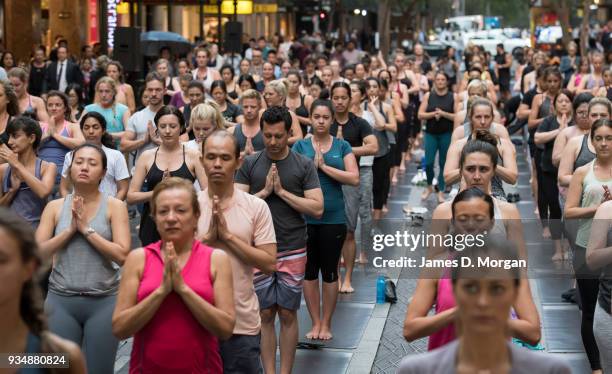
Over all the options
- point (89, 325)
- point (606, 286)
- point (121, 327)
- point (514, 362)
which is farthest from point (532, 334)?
point (89, 325)

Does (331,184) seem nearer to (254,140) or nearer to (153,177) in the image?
(254,140)

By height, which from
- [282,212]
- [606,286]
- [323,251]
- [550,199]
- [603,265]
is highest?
[282,212]

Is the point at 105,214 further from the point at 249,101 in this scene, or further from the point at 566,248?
the point at 566,248

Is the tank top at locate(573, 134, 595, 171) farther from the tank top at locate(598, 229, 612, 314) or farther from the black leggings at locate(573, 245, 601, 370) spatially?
the tank top at locate(598, 229, 612, 314)

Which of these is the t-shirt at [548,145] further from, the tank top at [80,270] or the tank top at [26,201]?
the tank top at [80,270]

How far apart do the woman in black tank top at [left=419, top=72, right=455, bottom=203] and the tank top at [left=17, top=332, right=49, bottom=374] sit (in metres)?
13.7

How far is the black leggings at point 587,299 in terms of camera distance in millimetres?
9023

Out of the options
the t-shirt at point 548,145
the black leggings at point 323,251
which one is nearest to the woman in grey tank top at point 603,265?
the black leggings at point 323,251

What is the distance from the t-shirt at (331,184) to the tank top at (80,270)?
2971 mm

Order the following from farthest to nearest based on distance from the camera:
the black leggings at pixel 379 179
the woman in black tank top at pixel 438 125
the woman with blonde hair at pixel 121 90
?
the woman with blonde hair at pixel 121 90 → the woman in black tank top at pixel 438 125 → the black leggings at pixel 379 179

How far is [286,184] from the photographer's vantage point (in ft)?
29.8

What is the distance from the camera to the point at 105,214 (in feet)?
25.0

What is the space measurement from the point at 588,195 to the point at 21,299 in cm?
569

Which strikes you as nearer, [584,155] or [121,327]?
[121,327]
